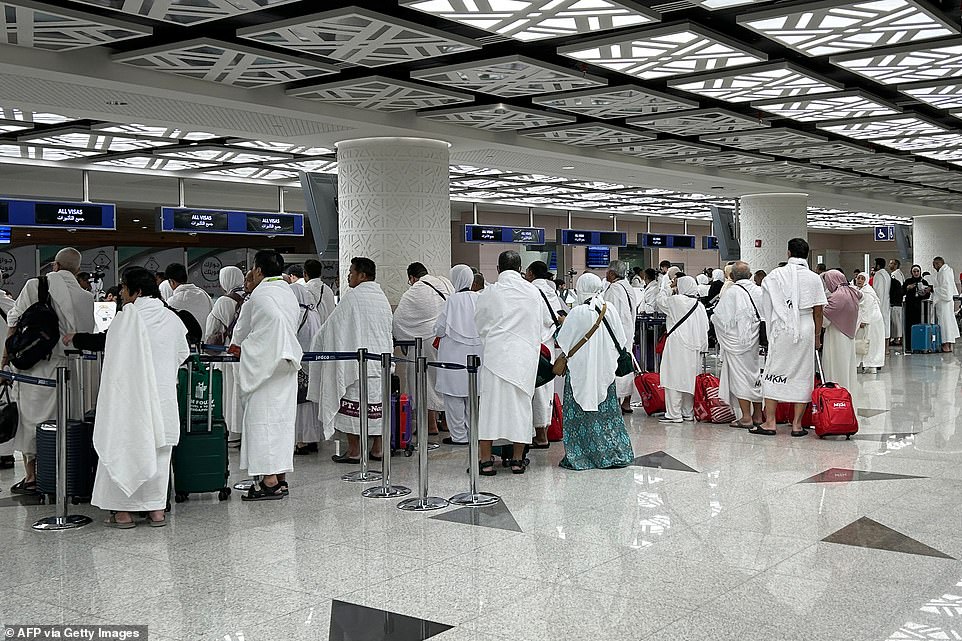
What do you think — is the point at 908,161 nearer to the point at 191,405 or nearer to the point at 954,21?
the point at 954,21

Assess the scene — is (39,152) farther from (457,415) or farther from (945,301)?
(945,301)

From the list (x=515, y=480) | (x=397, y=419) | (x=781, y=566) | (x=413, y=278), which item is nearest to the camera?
(x=781, y=566)

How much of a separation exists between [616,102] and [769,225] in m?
10.7

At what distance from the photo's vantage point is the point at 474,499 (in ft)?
23.0

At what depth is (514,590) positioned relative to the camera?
16.0 feet

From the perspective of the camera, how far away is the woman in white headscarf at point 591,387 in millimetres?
8078

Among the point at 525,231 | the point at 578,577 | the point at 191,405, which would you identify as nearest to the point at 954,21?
the point at 578,577

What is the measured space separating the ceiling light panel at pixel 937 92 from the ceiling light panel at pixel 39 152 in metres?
11.3

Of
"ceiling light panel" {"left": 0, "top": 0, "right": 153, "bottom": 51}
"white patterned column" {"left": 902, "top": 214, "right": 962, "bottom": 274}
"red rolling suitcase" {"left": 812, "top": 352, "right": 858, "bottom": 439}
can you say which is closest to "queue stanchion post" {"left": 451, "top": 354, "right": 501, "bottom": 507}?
"ceiling light panel" {"left": 0, "top": 0, "right": 153, "bottom": 51}

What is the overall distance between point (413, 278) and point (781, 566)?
572 centimetres

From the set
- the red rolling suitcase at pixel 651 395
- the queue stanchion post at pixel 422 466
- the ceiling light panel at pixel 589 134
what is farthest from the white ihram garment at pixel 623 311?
the queue stanchion post at pixel 422 466

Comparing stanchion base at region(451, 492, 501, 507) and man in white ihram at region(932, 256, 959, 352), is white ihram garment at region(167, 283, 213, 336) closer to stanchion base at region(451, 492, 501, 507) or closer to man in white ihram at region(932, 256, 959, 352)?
stanchion base at region(451, 492, 501, 507)

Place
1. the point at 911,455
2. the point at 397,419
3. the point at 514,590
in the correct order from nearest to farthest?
the point at 514,590
the point at 911,455
the point at 397,419

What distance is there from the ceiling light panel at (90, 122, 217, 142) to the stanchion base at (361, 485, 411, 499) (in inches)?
250
